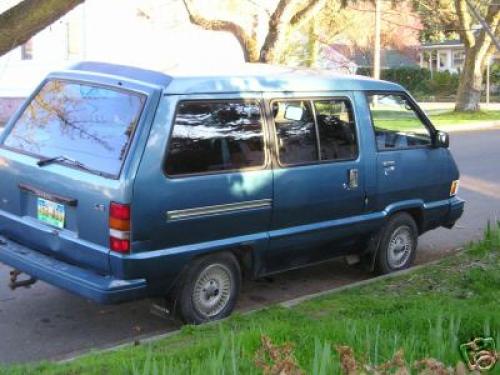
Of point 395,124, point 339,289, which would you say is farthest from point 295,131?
point 395,124

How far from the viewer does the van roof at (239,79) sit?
5309mm

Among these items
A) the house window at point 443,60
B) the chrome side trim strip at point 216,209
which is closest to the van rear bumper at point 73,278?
the chrome side trim strip at point 216,209

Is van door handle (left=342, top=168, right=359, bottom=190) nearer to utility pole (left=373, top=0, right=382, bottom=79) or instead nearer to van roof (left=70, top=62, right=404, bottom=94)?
van roof (left=70, top=62, right=404, bottom=94)

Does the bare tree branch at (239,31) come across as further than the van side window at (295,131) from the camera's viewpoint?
Yes

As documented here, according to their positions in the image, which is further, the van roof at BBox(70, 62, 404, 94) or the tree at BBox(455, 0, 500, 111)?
the tree at BBox(455, 0, 500, 111)

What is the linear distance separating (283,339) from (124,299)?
1.13 metres

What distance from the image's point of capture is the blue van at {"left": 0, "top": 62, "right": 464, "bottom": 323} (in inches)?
199

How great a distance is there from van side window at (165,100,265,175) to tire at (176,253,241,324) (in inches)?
26.8

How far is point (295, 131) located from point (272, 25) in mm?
14699

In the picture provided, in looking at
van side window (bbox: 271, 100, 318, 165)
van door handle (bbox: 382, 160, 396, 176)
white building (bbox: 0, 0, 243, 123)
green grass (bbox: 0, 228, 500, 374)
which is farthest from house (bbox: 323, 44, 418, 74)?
green grass (bbox: 0, 228, 500, 374)

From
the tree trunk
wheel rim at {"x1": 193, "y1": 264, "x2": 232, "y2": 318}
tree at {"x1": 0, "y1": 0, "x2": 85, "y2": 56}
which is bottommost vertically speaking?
wheel rim at {"x1": 193, "y1": 264, "x2": 232, "y2": 318}

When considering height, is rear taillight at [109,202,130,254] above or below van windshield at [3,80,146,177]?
below

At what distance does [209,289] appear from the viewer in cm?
559

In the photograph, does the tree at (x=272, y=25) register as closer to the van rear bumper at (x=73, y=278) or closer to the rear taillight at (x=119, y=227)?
the van rear bumper at (x=73, y=278)
